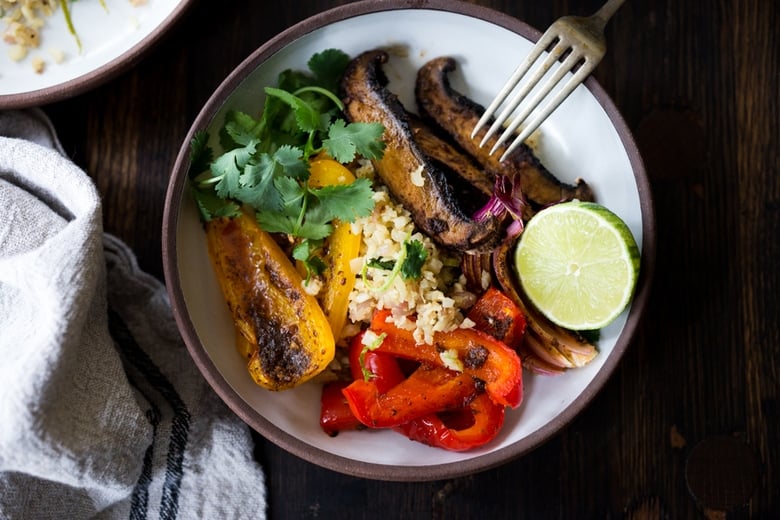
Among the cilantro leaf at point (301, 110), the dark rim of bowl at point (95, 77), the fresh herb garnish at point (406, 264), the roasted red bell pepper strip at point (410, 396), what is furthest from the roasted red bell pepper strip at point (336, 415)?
the dark rim of bowl at point (95, 77)

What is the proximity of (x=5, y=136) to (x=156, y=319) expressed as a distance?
2.27 feet

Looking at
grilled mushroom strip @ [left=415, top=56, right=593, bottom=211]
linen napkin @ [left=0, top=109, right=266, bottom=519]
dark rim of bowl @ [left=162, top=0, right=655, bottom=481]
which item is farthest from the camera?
grilled mushroom strip @ [left=415, top=56, right=593, bottom=211]

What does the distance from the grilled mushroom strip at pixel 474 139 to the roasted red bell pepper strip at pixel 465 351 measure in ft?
1.44

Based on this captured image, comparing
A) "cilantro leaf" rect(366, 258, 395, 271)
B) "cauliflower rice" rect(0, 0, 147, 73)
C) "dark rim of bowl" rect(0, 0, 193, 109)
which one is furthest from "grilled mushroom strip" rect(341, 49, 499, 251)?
"cauliflower rice" rect(0, 0, 147, 73)

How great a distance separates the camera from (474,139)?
207cm

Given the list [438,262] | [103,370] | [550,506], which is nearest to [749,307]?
[550,506]

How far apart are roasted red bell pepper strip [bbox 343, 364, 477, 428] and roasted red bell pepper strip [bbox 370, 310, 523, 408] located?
3cm

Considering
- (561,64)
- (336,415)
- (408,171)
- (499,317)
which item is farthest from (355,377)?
(561,64)

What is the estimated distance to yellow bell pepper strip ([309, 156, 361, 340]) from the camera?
1.96 meters

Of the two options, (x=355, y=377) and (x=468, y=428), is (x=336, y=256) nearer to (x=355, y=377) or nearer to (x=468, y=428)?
(x=355, y=377)

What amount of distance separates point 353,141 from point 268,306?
0.49 metres

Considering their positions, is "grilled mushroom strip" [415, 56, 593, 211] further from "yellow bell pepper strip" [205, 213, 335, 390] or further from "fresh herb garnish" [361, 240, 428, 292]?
"yellow bell pepper strip" [205, 213, 335, 390]

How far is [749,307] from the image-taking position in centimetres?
226

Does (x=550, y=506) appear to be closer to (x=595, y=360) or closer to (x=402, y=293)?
(x=595, y=360)
